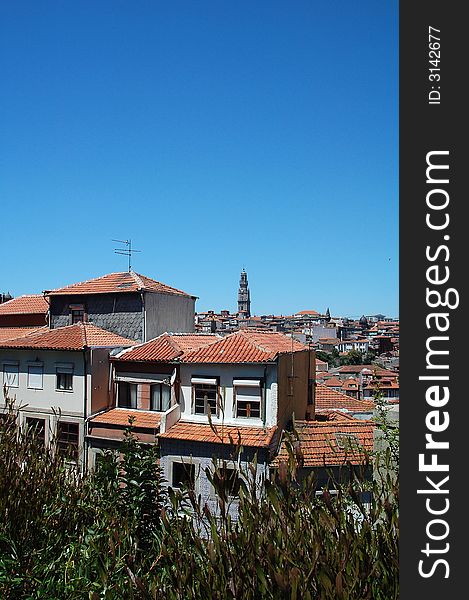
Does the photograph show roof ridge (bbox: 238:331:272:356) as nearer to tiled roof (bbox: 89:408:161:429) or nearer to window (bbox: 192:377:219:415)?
window (bbox: 192:377:219:415)

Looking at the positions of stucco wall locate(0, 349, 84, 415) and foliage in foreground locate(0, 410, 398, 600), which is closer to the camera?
foliage in foreground locate(0, 410, 398, 600)

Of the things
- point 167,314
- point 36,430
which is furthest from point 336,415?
point 36,430

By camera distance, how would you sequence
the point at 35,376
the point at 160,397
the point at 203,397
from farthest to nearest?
1. the point at 35,376
2. the point at 160,397
3. the point at 203,397

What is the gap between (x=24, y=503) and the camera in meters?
6.16

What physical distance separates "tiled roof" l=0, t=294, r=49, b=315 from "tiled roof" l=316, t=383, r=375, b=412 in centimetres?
1230

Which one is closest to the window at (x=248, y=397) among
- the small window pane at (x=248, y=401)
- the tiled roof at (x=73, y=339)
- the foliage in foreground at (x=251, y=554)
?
the small window pane at (x=248, y=401)

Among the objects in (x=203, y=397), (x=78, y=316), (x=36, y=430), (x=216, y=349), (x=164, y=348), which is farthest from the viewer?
(x=78, y=316)

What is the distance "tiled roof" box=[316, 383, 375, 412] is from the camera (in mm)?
23283

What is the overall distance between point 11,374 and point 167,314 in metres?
6.40

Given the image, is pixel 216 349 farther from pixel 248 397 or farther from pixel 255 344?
pixel 248 397

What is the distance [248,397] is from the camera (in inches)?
671

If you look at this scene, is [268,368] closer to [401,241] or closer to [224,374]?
[224,374]

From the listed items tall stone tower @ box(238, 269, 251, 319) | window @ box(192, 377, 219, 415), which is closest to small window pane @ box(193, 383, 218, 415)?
window @ box(192, 377, 219, 415)

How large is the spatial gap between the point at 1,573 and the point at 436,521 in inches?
157
